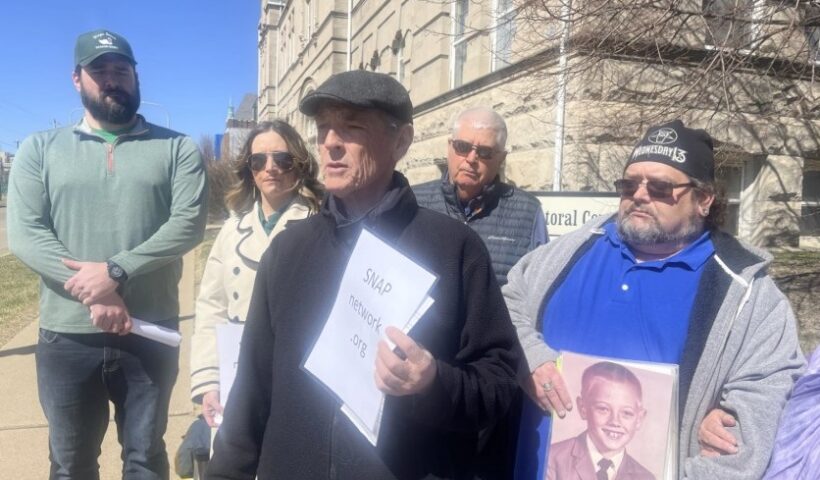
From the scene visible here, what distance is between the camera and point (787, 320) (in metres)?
1.79

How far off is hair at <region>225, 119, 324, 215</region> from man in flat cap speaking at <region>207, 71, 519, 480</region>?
99 cm

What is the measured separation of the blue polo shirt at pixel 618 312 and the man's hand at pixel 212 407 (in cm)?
120

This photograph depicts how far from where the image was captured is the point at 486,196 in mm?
3074

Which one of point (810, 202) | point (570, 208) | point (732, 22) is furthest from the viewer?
point (810, 202)

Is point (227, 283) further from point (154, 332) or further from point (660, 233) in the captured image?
point (660, 233)

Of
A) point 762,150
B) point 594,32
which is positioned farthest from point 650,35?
point 762,150

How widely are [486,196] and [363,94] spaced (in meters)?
1.62

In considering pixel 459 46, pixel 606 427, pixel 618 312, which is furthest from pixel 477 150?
pixel 459 46

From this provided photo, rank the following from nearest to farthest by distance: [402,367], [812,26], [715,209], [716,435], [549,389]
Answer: [402,367]
[716,435]
[549,389]
[715,209]
[812,26]

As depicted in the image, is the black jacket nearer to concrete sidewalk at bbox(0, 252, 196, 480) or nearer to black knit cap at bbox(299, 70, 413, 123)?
black knit cap at bbox(299, 70, 413, 123)

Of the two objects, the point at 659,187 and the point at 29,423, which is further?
Answer: the point at 29,423

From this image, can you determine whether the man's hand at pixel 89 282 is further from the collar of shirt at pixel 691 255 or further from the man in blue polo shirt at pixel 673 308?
the collar of shirt at pixel 691 255

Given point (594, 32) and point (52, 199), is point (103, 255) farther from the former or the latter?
point (594, 32)

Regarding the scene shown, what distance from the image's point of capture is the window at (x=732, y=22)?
4.83m
